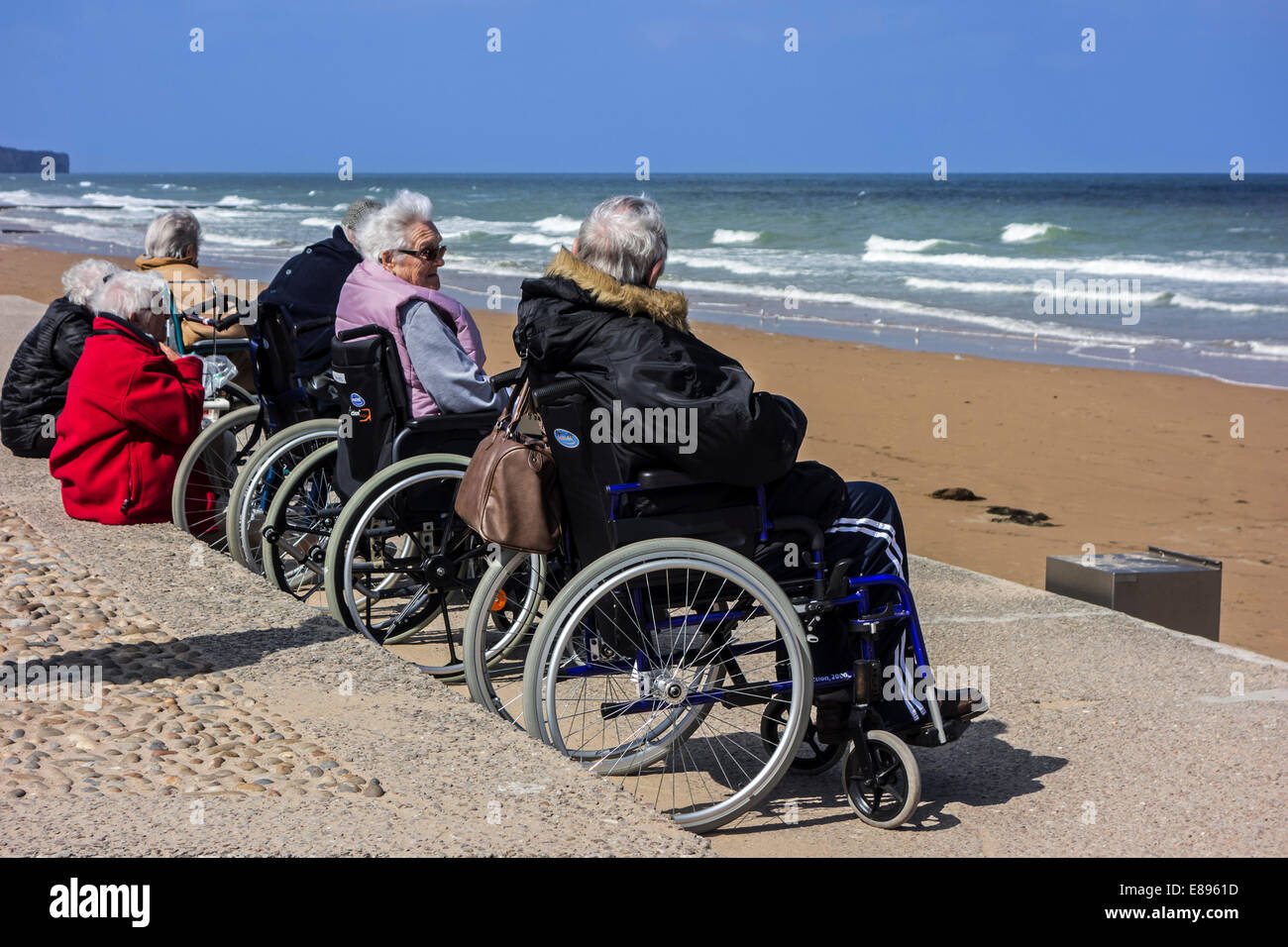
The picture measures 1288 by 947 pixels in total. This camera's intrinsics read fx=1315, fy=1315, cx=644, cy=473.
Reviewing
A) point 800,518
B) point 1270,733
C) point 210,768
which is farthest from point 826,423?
point 210,768

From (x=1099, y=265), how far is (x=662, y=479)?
26.3m

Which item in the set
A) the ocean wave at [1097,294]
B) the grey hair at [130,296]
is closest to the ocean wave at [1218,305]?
the ocean wave at [1097,294]

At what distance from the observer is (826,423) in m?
9.87

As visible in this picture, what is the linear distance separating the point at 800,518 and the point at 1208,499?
17.9ft

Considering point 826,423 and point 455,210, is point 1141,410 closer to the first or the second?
point 826,423

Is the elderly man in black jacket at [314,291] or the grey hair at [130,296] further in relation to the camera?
the elderly man in black jacket at [314,291]

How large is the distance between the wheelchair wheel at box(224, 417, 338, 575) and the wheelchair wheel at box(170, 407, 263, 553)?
220 millimetres

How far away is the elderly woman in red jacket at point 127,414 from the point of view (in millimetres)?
4531

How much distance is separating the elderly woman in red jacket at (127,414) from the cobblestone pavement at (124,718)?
2.70 ft

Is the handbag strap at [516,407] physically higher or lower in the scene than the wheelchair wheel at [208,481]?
higher

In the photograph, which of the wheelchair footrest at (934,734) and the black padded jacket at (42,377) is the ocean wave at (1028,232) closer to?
the black padded jacket at (42,377)

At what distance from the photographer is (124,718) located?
3.04 metres

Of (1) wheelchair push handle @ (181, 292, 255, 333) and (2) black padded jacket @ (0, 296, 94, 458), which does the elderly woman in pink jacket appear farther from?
(2) black padded jacket @ (0, 296, 94, 458)

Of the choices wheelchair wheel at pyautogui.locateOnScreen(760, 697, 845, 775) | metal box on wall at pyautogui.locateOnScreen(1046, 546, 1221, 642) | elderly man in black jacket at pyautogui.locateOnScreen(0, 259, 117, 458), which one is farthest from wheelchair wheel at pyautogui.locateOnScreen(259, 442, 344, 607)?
metal box on wall at pyautogui.locateOnScreen(1046, 546, 1221, 642)
